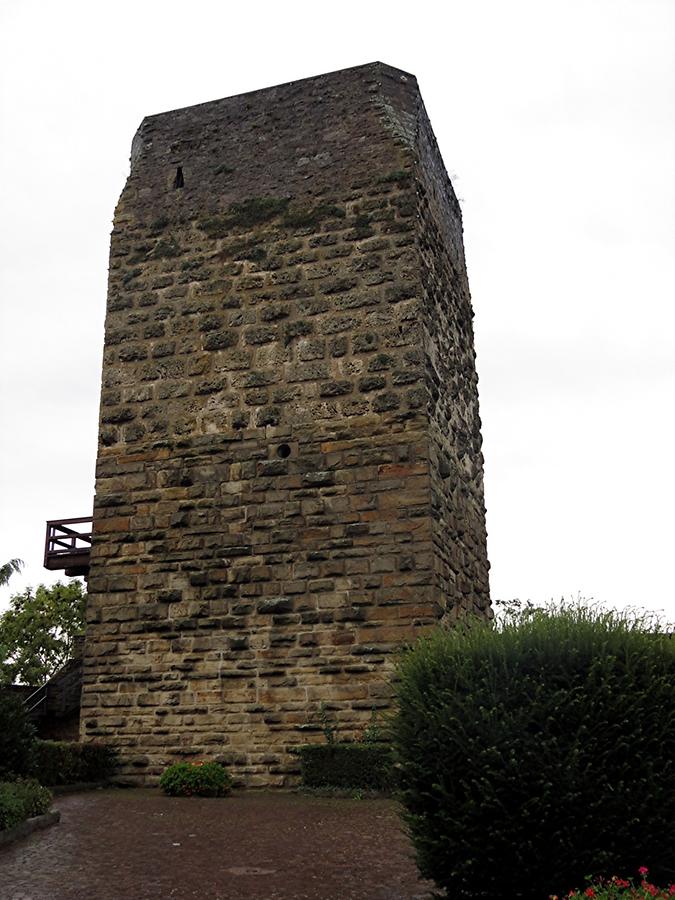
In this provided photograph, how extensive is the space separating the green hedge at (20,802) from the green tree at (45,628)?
33.6 m

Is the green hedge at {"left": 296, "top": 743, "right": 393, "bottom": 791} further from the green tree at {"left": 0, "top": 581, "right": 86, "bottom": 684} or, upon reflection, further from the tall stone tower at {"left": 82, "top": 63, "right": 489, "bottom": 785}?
the green tree at {"left": 0, "top": 581, "right": 86, "bottom": 684}

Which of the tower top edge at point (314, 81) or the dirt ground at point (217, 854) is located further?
the tower top edge at point (314, 81)

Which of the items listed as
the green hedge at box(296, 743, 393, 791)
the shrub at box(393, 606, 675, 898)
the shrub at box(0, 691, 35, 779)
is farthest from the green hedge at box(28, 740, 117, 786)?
the shrub at box(393, 606, 675, 898)

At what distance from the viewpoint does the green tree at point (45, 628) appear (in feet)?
129

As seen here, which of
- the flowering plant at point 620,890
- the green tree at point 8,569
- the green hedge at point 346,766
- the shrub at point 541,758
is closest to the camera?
the flowering plant at point 620,890

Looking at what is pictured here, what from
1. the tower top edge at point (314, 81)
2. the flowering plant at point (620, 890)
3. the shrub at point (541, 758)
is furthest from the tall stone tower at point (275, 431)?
the flowering plant at point (620, 890)

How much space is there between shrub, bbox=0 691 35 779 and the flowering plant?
220 inches

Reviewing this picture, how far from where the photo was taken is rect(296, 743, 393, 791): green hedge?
859cm

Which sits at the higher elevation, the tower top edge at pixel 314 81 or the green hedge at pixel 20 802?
the tower top edge at pixel 314 81

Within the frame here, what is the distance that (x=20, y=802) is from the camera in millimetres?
6691

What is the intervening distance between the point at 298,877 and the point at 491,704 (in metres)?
1.63

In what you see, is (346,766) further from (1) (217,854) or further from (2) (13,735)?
(2) (13,735)

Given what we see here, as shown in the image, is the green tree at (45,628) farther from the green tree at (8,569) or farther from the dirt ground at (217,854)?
the dirt ground at (217,854)

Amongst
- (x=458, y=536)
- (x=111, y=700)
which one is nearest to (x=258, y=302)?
(x=458, y=536)
